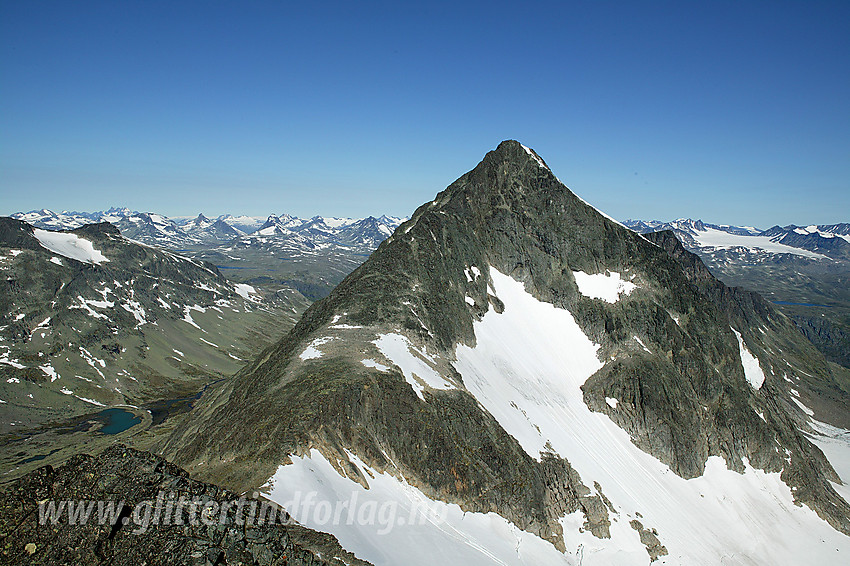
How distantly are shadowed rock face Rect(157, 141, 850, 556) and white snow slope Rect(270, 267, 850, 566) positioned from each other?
88.6 inches

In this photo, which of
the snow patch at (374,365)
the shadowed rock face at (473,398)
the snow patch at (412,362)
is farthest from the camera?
the snow patch at (412,362)

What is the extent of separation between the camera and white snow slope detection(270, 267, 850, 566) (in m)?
31.7

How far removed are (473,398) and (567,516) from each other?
18.7 meters

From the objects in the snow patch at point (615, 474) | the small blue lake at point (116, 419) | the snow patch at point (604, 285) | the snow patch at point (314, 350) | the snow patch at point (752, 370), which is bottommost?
the small blue lake at point (116, 419)

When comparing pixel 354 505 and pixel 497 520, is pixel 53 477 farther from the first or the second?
pixel 497 520

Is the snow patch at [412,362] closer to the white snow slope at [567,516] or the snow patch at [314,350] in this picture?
the snow patch at [314,350]

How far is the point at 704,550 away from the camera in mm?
69812

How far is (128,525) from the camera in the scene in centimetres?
1540

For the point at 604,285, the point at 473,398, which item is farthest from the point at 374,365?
the point at 604,285

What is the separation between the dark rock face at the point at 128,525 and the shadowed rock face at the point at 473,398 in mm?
13856

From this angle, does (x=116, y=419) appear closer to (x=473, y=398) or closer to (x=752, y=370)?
A: (x=473, y=398)

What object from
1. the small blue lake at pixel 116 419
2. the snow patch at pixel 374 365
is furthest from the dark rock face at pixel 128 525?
the small blue lake at pixel 116 419

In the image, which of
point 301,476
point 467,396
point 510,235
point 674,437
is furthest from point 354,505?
point 510,235

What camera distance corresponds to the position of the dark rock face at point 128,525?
14227 millimetres
